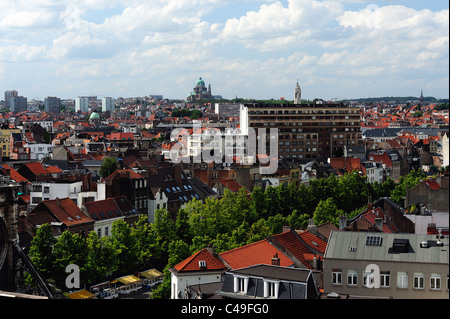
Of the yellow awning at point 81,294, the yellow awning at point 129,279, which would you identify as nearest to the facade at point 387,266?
the yellow awning at point 81,294

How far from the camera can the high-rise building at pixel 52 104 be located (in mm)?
186250

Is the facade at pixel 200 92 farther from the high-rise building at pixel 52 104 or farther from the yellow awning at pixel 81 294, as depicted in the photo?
the yellow awning at pixel 81 294

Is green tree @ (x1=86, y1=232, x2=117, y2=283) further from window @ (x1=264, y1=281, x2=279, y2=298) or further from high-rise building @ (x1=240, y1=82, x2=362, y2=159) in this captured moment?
high-rise building @ (x1=240, y1=82, x2=362, y2=159)

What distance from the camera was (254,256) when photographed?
19969 millimetres

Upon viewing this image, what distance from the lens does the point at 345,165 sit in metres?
56.2

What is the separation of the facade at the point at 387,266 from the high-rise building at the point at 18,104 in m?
169

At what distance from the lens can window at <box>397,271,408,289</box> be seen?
1309cm

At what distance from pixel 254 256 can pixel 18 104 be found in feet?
548

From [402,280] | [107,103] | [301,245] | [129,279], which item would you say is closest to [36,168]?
[129,279]

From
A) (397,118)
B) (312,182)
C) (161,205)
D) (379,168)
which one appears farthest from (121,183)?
(397,118)

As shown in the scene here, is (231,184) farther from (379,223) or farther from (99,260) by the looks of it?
(379,223)

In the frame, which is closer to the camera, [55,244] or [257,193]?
[55,244]
